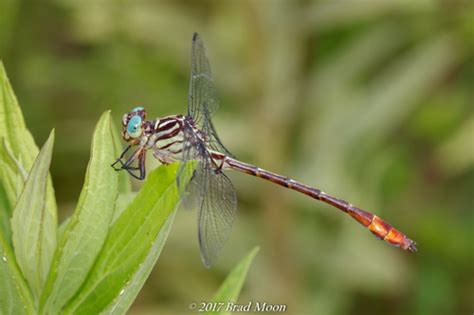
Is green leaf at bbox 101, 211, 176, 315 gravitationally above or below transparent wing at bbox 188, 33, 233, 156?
below

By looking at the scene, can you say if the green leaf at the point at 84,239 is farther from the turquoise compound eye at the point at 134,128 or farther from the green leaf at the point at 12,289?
the turquoise compound eye at the point at 134,128

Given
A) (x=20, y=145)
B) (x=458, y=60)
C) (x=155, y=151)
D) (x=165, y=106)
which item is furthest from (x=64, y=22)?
(x=20, y=145)

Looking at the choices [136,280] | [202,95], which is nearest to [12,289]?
[136,280]

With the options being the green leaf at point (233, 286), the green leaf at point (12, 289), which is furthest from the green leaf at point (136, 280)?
the green leaf at point (233, 286)

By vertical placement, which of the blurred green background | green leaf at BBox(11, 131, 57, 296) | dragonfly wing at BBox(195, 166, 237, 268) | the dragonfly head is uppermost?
the blurred green background

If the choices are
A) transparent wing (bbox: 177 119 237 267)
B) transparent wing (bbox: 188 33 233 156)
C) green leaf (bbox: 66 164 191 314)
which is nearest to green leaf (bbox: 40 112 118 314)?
green leaf (bbox: 66 164 191 314)

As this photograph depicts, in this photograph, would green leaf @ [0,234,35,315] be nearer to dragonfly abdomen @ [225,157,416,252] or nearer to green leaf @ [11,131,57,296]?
green leaf @ [11,131,57,296]

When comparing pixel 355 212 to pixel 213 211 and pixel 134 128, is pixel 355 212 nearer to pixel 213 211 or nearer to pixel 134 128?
pixel 213 211
